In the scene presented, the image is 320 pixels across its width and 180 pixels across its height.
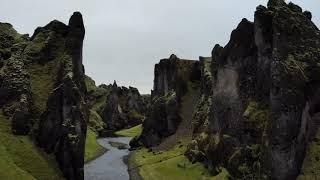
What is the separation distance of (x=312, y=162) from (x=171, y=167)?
44215 millimetres

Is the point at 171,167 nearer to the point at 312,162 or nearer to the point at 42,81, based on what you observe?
the point at 42,81

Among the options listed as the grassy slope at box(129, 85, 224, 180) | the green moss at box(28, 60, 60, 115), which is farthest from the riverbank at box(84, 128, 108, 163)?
the green moss at box(28, 60, 60, 115)

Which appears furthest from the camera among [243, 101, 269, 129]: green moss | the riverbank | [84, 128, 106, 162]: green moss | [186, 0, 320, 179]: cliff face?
[84, 128, 106, 162]: green moss

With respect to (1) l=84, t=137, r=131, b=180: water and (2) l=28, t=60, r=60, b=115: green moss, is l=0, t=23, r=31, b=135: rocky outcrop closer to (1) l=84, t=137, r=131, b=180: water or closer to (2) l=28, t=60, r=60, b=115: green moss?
(2) l=28, t=60, r=60, b=115: green moss

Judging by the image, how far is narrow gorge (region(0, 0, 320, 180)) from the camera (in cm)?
8456

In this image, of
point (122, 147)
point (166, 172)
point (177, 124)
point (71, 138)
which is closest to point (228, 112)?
Answer: point (166, 172)

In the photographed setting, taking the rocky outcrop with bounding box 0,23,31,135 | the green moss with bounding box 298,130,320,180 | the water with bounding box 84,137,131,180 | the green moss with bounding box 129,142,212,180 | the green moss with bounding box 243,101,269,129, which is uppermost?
the rocky outcrop with bounding box 0,23,31,135

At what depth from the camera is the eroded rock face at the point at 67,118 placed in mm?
106688

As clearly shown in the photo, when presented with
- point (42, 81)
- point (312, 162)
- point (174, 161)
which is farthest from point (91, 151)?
point (312, 162)

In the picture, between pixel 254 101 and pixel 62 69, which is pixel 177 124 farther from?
pixel 254 101

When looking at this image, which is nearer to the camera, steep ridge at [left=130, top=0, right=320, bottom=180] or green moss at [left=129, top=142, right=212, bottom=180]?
steep ridge at [left=130, top=0, right=320, bottom=180]

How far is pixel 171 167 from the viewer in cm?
11994

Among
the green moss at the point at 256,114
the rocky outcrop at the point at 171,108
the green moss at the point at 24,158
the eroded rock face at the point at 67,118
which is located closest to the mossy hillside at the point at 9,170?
the green moss at the point at 24,158

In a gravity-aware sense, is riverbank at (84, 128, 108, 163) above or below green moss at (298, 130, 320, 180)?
below
